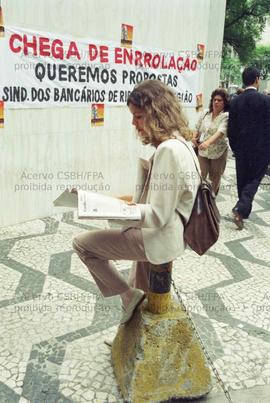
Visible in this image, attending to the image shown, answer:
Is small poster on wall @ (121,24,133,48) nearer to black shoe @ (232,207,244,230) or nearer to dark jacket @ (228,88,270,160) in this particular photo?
dark jacket @ (228,88,270,160)

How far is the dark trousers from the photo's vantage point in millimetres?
5379

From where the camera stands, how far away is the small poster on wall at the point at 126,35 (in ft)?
18.2

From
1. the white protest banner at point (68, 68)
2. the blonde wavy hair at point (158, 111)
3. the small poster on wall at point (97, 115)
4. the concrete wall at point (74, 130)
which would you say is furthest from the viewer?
the small poster on wall at point (97, 115)

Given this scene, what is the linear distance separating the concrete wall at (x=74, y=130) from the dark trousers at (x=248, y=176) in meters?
1.52

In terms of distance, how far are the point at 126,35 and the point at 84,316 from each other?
3.81 meters

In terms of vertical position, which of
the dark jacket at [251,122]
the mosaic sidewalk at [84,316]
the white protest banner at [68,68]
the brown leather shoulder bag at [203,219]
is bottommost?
the mosaic sidewalk at [84,316]

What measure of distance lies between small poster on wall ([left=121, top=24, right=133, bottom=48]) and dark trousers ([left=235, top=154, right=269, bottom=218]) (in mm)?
2009

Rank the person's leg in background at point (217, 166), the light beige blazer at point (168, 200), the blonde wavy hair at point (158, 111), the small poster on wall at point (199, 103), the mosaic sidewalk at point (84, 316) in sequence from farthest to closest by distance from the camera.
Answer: the small poster on wall at point (199, 103)
the person's leg in background at point (217, 166)
the mosaic sidewalk at point (84, 316)
the blonde wavy hair at point (158, 111)
the light beige blazer at point (168, 200)

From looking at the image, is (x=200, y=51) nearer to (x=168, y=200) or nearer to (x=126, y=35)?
(x=126, y=35)

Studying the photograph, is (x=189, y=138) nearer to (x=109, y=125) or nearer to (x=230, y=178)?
(x=109, y=125)

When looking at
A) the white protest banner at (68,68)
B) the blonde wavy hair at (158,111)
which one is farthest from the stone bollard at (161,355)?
the white protest banner at (68,68)

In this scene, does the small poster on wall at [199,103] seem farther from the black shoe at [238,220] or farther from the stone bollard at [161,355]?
the stone bollard at [161,355]

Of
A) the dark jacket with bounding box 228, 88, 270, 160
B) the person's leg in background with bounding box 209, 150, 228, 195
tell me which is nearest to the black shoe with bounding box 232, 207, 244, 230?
the person's leg in background with bounding box 209, 150, 228, 195

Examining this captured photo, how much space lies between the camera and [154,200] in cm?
211
